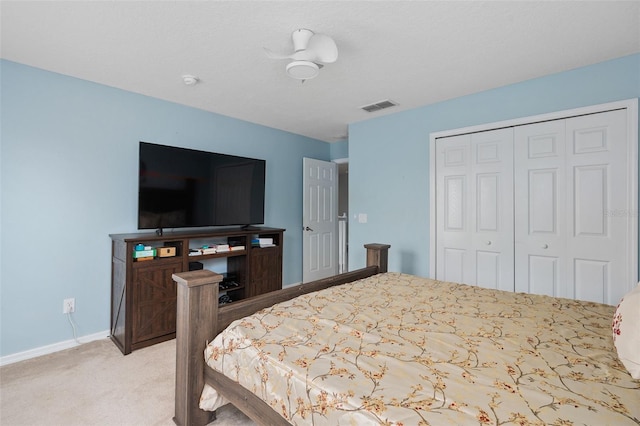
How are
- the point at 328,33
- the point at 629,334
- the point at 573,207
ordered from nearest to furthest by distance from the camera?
the point at 629,334, the point at 328,33, the point at 573,207

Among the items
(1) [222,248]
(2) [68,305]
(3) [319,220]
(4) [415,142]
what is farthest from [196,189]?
(4) [415,142]

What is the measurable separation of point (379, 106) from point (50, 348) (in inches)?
155

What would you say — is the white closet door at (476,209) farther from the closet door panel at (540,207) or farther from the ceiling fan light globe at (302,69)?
the ceiling fan light globe at (302,69)

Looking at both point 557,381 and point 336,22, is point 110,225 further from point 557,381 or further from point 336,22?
point 557,381

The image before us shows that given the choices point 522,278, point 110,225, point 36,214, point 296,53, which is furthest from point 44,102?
point 522,278

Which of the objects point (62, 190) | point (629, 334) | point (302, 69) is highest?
point (302, 69)

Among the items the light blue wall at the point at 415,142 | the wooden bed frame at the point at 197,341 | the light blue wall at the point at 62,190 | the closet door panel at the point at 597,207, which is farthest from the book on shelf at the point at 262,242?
the closet door panel at the point at 597,207

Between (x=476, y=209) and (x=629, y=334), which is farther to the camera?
(x=476, y=209)

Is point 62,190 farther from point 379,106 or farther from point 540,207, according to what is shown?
point 540,207

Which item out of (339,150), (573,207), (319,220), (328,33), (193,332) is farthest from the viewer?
(339,150)

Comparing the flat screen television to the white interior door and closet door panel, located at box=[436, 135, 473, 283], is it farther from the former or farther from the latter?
closet door panel, located at box=[436, 135, 473, 283]

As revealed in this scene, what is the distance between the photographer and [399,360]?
3.73ft

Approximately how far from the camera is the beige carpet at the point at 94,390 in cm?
172

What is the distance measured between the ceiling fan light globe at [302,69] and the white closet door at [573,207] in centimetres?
208
